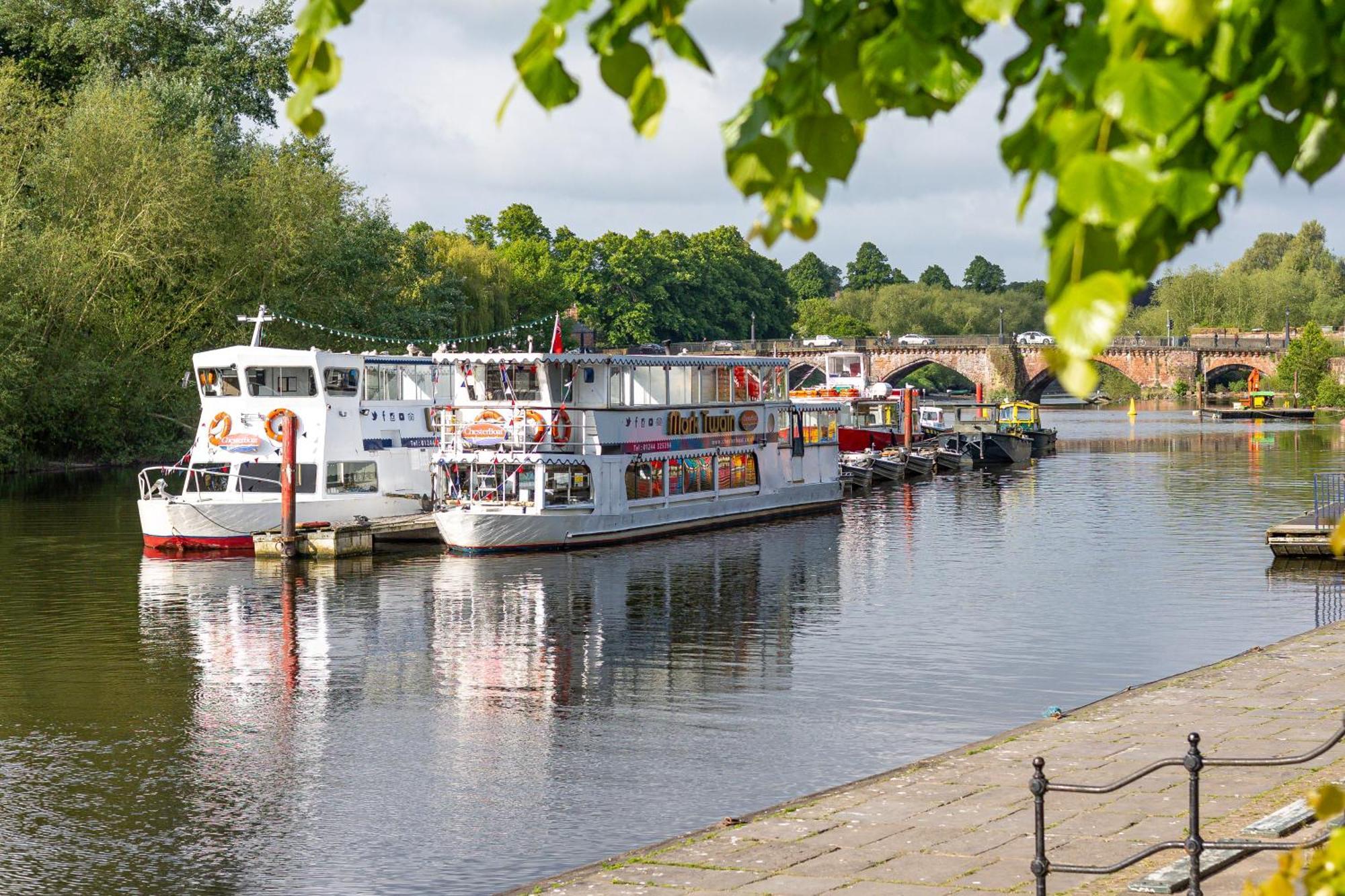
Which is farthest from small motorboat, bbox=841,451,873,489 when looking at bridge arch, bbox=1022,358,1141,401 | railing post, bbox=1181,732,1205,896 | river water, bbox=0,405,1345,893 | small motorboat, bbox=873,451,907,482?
bridge arch, bbox=1022,358,1141,401

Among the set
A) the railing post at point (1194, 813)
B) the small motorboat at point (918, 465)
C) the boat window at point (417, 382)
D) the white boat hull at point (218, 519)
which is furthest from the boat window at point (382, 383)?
the railing post at point (1194, 813)

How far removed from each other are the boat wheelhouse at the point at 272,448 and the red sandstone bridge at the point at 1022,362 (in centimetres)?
10512

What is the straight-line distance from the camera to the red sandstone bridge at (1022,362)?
153 meters

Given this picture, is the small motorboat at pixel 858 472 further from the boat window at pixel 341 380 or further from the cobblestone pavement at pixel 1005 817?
the cobblestone pavement at pixel 1005 817

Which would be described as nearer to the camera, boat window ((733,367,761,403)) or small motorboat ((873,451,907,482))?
boat window ((733,367,761,403))

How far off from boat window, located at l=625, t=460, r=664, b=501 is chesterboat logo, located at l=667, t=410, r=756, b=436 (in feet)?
4.03

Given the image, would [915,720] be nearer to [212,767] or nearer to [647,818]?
[647,818]

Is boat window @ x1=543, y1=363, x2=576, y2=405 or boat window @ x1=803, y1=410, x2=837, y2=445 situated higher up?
boat window @ x1=543, y1=363, x2=576, y2=405

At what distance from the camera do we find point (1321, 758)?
16266 millimetres

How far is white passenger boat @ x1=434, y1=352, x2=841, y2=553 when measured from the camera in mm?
44312

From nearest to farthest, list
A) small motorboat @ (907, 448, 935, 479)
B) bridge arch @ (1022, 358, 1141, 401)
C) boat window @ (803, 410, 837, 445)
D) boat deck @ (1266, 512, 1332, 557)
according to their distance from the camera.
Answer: boat deck @ (1266, 512, 1332, 557) → boat window @ (803, 410, 837, 445) → small motorboat @ (907, 448, 935, 479) → bridge arch @ (1022, 358, 1141, 401)

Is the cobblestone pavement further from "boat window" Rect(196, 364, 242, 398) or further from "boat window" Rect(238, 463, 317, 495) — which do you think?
"boat window" Rect(196, 364, 242, 398)

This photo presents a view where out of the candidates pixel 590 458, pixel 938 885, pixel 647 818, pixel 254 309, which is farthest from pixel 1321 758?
pixel 254 309

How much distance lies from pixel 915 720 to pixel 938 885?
1091 cm
